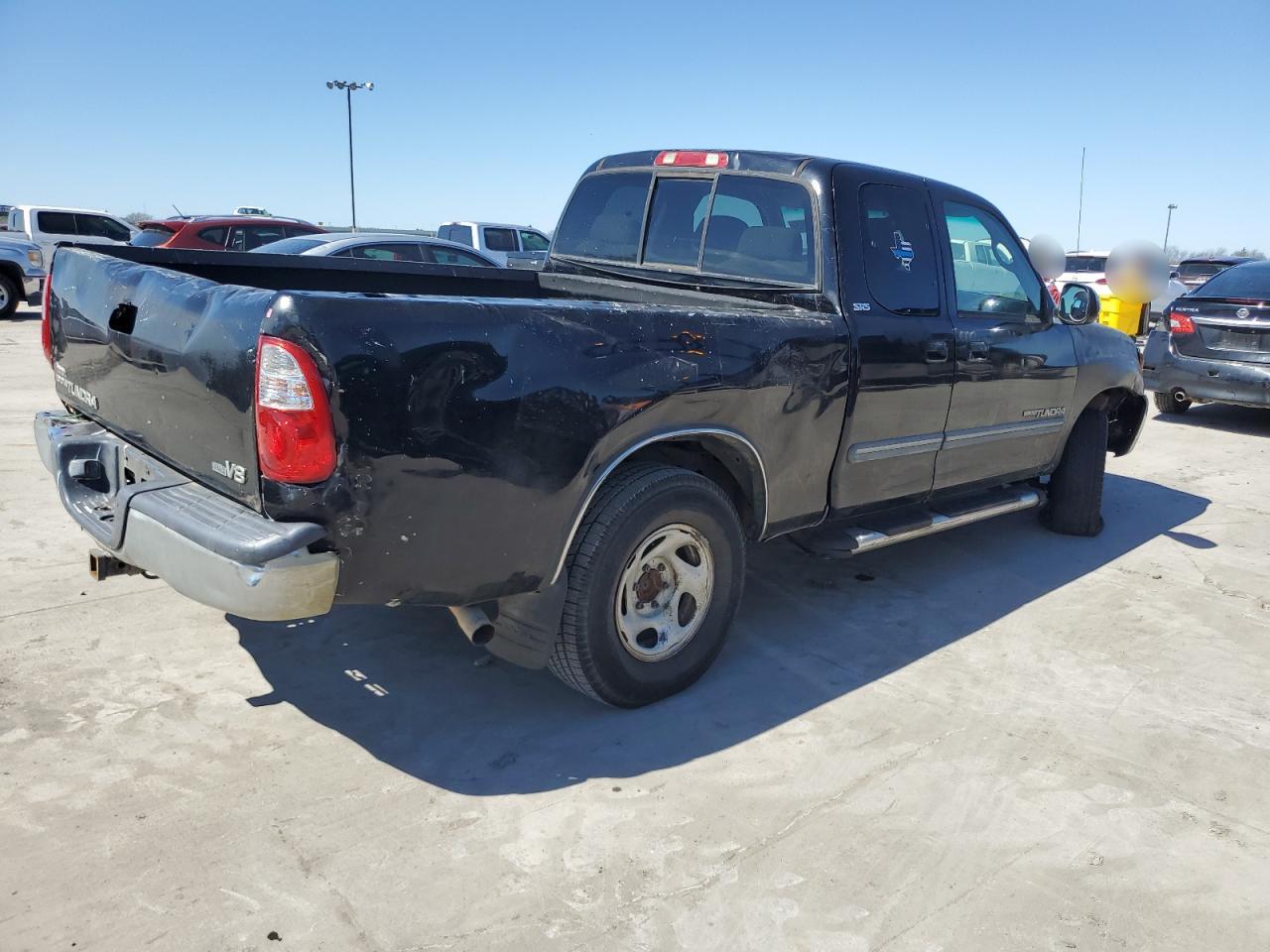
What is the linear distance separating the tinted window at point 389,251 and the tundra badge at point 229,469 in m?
8.14

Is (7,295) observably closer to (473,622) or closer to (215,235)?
(215,235)

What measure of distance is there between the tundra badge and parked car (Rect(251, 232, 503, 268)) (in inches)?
302

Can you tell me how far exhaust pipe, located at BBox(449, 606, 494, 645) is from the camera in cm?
311

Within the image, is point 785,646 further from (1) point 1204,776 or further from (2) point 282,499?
(2) point 282,499

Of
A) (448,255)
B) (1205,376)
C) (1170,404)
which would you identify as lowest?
(1170,404)

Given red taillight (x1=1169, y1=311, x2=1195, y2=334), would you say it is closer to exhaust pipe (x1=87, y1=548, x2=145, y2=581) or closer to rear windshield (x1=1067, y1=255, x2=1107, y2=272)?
exhaust pipe (x1=87, y1=548, x2=145, y2=581)

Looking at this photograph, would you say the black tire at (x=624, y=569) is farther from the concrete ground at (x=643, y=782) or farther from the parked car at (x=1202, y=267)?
the parked car at (x=1202, y=267)

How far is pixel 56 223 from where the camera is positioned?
59.0ft

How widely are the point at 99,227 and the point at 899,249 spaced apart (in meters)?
18.4

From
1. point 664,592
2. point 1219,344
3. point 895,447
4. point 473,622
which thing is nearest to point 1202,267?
point 1219,344

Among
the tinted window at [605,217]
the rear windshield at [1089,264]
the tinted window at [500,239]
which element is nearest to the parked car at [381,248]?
the tinted window at [605,217]

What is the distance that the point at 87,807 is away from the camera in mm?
2807

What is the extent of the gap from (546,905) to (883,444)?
2475 millimetres

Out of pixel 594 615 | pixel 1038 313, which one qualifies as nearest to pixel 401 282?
pixel 594 615
